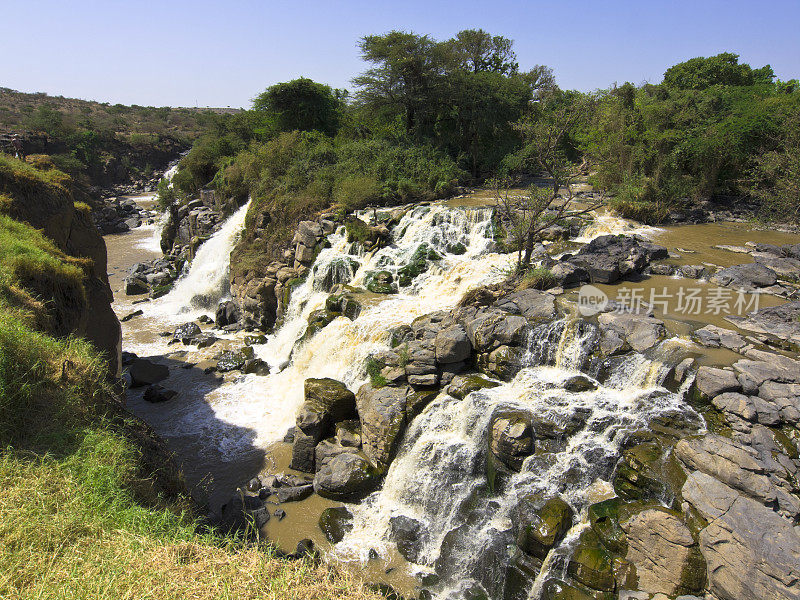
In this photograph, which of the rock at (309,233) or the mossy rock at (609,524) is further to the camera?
the rock at (309,233)

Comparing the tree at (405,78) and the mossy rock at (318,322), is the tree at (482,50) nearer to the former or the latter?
the tree at (405,78)

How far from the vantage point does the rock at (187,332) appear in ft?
55.3

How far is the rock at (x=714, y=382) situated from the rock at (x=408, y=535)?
587 cm

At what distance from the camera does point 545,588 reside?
639 cm

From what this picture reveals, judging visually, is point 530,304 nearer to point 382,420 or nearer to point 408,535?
point 382,420

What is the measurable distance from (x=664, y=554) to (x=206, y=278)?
2064 cm

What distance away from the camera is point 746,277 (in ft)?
38.8

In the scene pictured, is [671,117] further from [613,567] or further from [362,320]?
[613,567]

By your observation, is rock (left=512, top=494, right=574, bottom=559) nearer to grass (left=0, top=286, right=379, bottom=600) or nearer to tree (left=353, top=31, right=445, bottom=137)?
grass (left=0, top=286, right=379, bottom=600)

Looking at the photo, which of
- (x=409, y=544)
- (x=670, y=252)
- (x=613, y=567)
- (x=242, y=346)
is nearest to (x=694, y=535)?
(x=613, y=567)

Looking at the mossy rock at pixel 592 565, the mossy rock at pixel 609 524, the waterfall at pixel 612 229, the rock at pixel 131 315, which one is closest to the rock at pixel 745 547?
the mossy rock at pixel 609 524

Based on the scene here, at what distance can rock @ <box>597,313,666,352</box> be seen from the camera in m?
9.13

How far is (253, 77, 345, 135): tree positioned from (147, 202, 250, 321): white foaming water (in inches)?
388

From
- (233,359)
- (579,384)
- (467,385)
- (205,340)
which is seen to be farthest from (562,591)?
(205,340)
